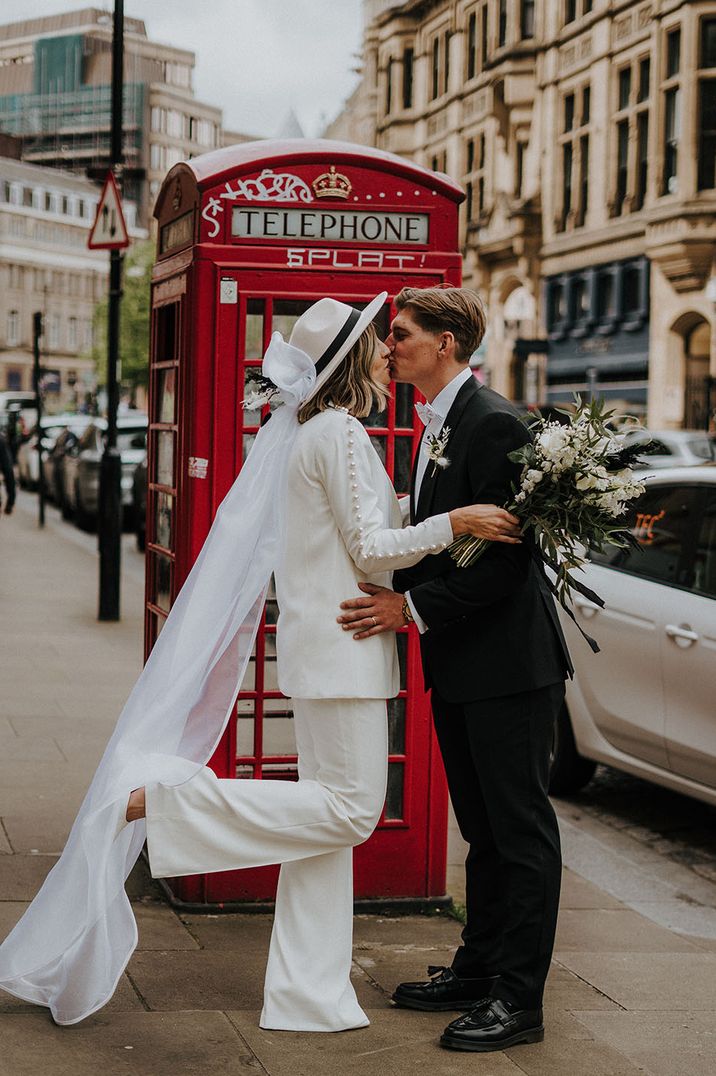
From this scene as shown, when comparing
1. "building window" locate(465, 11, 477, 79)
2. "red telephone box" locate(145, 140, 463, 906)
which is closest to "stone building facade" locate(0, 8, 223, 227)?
"red telephone box" locate(145, 140, 463, 906)

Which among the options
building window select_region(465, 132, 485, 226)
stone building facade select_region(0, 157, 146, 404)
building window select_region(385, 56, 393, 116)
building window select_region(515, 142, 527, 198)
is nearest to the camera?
building window select_region(515, 142, 527, 198)

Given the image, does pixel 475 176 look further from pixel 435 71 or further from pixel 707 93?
pixel 707 93

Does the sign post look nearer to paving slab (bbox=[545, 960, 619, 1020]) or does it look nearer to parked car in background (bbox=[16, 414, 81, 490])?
paving slab (bbox=[545, 960, 619, 1020])

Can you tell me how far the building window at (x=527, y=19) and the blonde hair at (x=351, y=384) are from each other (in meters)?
44.7

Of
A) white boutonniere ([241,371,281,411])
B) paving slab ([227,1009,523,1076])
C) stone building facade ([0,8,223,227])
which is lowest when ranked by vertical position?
paving slab ([227,1009,523,1076])

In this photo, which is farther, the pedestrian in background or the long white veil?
the pedestrian in background

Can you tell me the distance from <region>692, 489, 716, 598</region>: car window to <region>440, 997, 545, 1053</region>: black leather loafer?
9.78ft

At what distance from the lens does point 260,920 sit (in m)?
5.23

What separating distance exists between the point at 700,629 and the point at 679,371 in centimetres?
3195

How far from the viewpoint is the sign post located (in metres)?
13.0

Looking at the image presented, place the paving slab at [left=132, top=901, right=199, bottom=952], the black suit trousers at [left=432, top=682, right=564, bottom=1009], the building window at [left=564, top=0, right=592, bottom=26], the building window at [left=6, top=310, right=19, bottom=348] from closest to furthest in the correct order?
1. the black suit trousers at [left=432, top=682, right=564, bottom=1009]
2. the paving slab at [left=132, top=901, right=199, bottom=952]
3. the building window at [left=564, top=0, right=592, bottom=26]
4. the building window at [left=6, top=310, right=19, bottom=348]

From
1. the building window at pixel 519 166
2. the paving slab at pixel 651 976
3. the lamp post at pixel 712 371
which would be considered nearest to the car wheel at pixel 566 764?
the paving slab at pixel 651 976

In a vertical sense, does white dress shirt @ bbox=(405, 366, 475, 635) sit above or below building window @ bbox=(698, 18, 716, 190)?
below

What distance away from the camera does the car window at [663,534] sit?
274 inches
